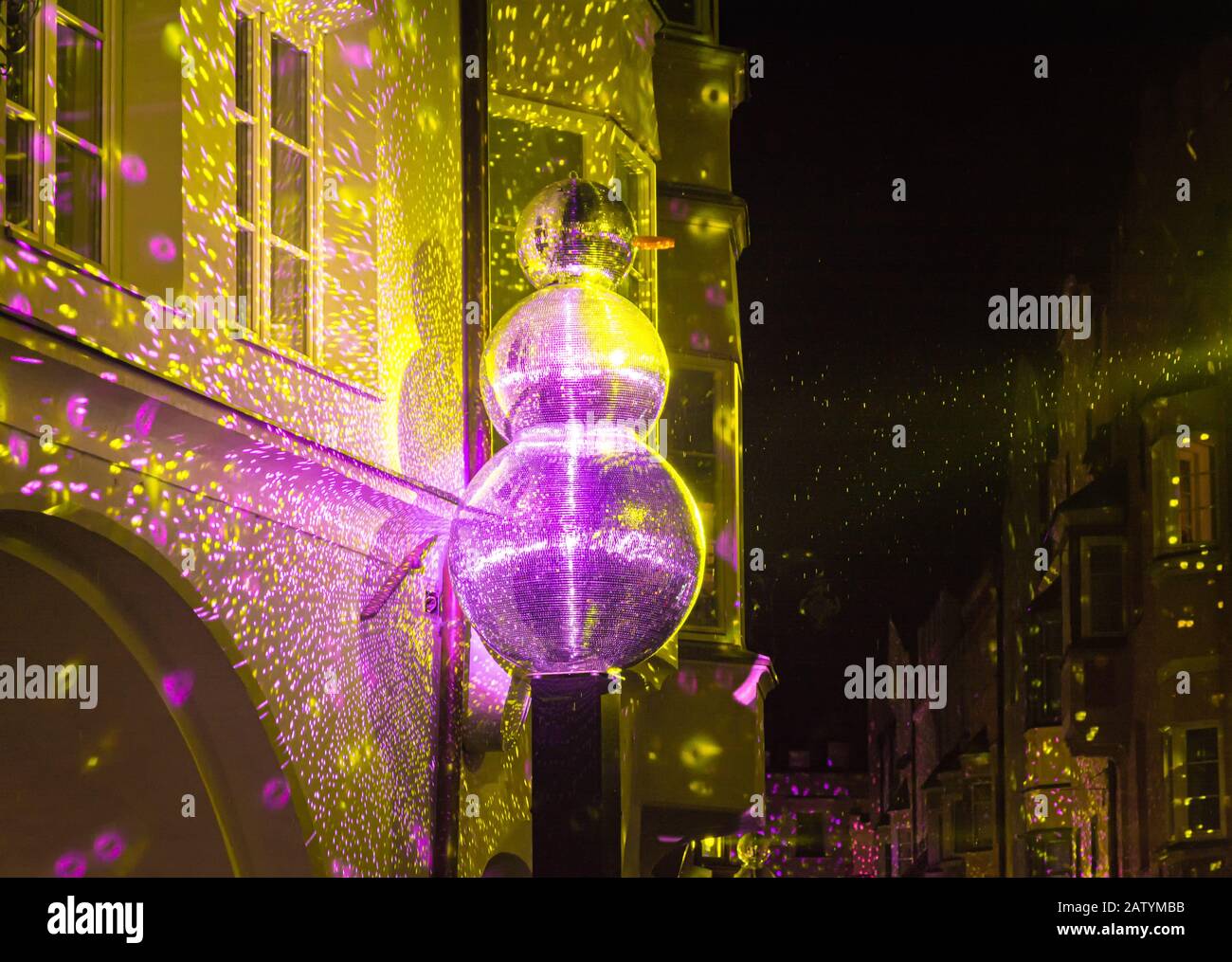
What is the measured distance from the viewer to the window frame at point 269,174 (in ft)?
20.9

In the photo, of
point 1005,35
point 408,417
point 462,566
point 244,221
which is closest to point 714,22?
point 1005,35

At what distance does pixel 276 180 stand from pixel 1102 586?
13316 mm

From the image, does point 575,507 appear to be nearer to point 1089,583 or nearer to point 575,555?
point 575,555

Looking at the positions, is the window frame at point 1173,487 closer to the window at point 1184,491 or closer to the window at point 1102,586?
the window at point 1184,491

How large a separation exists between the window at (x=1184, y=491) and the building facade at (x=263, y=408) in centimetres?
768

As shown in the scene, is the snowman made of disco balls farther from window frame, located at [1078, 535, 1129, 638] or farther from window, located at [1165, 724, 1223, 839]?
window frame, located at [1078, 535, 1129, 638]

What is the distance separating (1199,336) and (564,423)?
10.6m

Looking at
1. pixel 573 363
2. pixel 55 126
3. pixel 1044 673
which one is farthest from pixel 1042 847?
pixel 55 126

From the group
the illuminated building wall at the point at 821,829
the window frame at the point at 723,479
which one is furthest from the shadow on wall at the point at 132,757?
the illuminated building wall at the point at 821,829

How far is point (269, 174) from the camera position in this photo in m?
6.65

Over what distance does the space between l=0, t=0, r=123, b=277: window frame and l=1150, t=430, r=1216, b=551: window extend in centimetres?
1162
